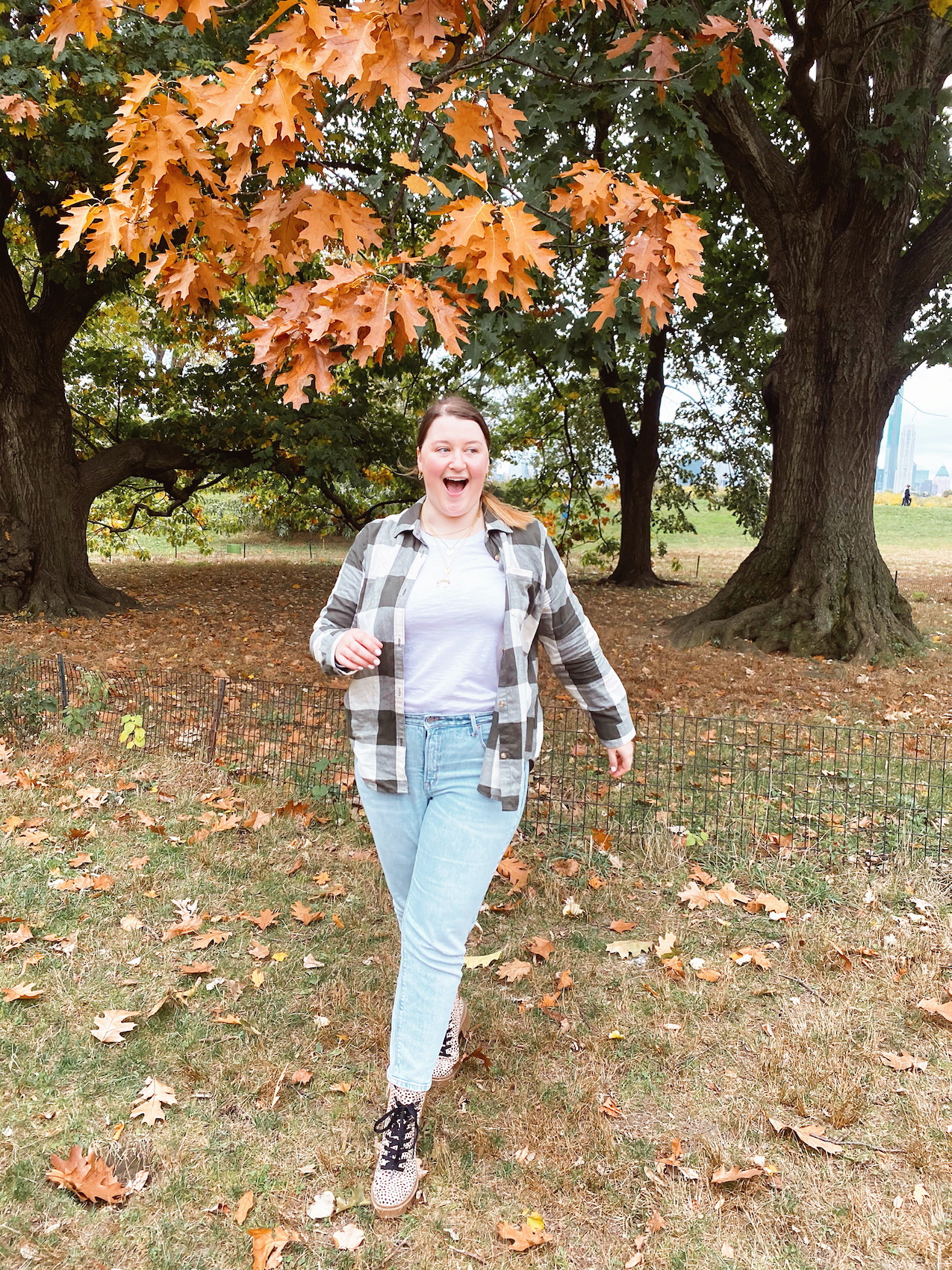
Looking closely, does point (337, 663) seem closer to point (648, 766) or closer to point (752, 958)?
point (752, 958)

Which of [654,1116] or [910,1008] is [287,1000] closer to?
[654,1116]

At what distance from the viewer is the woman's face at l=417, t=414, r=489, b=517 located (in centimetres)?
254

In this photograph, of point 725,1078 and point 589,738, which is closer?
point 725,1078

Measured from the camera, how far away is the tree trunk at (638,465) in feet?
56.5

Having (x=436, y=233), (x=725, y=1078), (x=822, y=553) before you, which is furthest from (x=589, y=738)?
(x=822, y=553)

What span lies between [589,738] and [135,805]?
300cm

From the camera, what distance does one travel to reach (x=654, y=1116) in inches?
112

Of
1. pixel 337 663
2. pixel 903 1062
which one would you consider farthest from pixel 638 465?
pixel 337 663

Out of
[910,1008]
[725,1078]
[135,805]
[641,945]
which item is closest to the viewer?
[725,1078]

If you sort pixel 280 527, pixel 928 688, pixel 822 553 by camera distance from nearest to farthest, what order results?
pixel 928 688
pixel 822 553
pixel 280 527

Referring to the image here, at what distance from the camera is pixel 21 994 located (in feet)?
10.9

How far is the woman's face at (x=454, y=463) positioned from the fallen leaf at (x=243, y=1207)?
199 cm

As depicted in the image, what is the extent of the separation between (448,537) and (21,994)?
2372 millimetres

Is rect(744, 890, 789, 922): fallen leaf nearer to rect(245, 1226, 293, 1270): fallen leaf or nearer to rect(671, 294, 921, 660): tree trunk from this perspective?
rect(245, 1226, 293, 1270): fallen leaf
